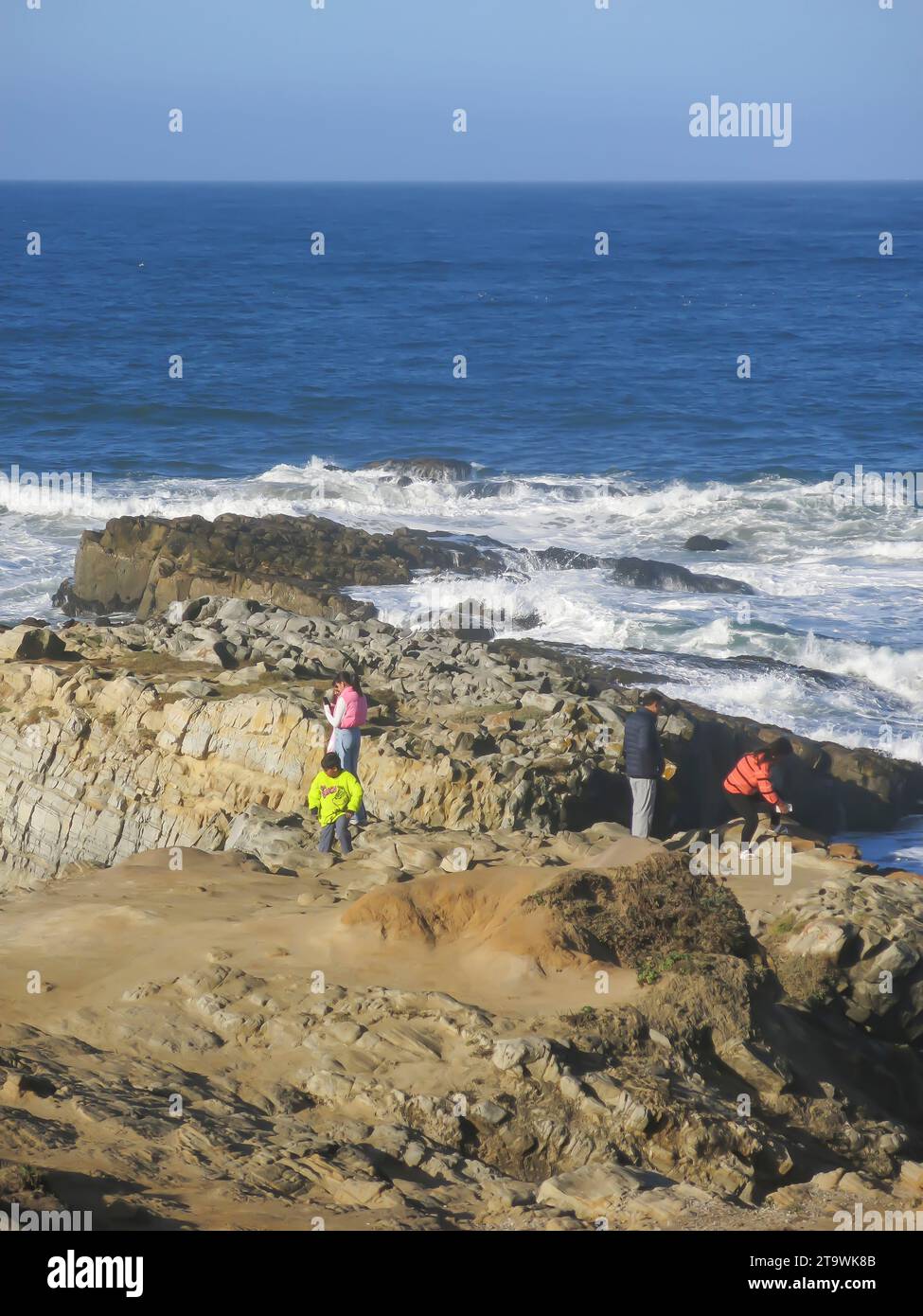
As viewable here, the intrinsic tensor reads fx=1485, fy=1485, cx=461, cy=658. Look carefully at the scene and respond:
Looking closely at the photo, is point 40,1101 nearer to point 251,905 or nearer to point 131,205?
point 251,905

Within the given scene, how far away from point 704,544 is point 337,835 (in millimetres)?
20116

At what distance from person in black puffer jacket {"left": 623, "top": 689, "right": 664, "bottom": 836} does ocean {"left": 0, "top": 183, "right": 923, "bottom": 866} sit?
4.27m

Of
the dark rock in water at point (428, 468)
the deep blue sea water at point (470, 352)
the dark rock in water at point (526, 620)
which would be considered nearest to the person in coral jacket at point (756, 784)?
the dark rock in water at point (526, 620)

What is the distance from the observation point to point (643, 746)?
14719 mm

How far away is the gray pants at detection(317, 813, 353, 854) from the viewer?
14.5 metres

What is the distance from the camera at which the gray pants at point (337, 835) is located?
47.6 feet

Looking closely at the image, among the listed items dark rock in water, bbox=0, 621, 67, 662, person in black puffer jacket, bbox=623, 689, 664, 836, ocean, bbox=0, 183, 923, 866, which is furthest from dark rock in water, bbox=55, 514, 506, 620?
person in black puffer jacket, bbox=623, 689, 664, 836

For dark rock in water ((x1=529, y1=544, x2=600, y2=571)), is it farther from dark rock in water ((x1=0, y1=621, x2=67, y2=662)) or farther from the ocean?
dark rock in water ((x1=0, y1=621, x2=67, y2=662))

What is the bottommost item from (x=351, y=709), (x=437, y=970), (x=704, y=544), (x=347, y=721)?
(x=437, y=970)

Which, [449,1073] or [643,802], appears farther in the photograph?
[643,802]

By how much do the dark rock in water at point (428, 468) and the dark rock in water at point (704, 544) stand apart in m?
8.10

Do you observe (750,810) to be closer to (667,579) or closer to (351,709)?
(351,709)

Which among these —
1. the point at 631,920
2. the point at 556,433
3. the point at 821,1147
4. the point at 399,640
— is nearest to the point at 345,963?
the point at 631,920

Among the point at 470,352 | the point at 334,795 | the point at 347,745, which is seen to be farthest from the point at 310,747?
the point at 470,352
